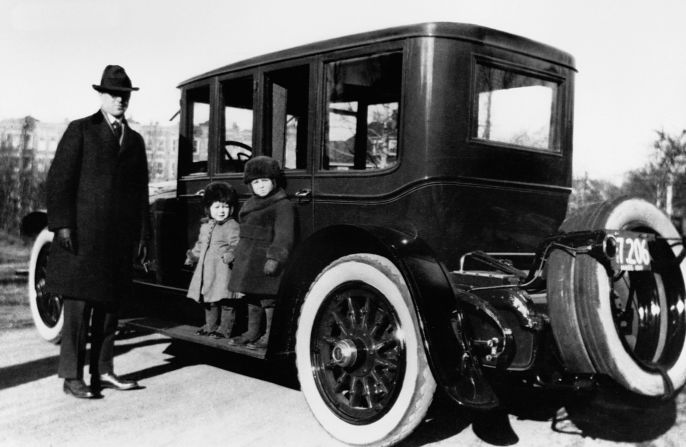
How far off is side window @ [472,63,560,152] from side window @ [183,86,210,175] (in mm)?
2118

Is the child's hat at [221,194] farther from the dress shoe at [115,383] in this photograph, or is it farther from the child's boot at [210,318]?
the dress shoe at [115,383]

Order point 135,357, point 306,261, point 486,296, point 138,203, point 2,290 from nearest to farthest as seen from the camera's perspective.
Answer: point 486,296, point 306,261, point 138,203, point 135,357, point 2,290

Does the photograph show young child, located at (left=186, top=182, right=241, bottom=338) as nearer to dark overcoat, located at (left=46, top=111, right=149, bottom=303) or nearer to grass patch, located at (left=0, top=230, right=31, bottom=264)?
dark overcoat, located at (left=46, top=111, right=149, bottom=303)

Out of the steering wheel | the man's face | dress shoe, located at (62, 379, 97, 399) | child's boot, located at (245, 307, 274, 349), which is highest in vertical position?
the man's face

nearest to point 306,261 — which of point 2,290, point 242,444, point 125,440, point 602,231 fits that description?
point 242,444

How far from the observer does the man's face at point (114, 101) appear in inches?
160

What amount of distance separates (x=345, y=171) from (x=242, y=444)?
60.5 inches

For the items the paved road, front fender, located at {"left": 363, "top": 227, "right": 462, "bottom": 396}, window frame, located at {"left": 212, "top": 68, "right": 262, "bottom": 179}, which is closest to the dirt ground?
the paved road

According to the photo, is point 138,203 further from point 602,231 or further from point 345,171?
point 602,231

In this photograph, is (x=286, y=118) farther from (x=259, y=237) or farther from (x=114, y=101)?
(x=114, y=101)

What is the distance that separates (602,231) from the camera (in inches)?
110

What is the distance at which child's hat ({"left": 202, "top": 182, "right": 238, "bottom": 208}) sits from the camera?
4367 millimetres

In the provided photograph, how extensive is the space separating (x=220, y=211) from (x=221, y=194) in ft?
0.37

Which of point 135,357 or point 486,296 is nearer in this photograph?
point 486,296
